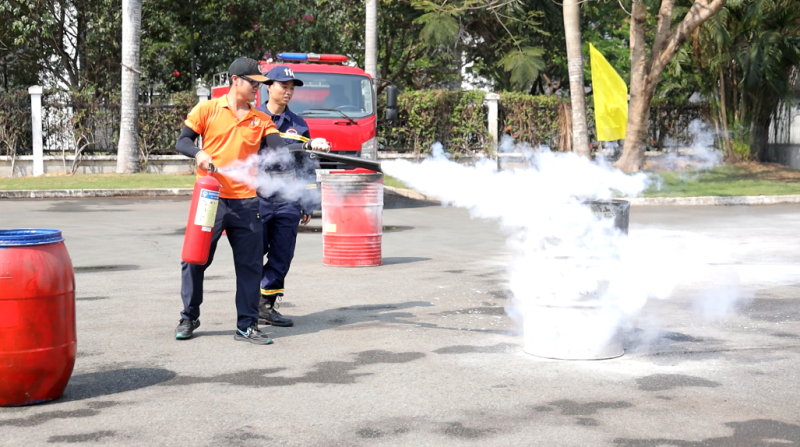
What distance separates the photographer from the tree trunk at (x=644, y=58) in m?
22.5

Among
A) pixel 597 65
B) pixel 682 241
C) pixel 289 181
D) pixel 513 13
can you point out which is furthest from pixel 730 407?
pixel 513 13

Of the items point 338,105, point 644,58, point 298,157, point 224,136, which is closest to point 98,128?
point 338,105

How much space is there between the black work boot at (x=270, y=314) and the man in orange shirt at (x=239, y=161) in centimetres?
60

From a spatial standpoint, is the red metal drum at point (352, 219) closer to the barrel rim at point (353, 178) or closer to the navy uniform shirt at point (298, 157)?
the barrel rim at point (353, 178)

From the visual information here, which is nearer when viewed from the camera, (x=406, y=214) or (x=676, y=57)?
(x=406, y=214)

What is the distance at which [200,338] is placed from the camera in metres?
7.14

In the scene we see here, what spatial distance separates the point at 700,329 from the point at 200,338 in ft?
12.3

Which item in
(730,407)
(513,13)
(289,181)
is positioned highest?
(513,13)

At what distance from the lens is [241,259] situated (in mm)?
6926

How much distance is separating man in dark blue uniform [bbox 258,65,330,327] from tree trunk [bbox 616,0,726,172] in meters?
16.2

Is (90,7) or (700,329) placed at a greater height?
(90,7)

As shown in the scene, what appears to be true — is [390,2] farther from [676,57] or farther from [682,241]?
[682,241]

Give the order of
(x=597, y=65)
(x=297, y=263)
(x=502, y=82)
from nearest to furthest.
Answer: (x=297, y=263) → (x=597, y=65) → (x=502, y=82)

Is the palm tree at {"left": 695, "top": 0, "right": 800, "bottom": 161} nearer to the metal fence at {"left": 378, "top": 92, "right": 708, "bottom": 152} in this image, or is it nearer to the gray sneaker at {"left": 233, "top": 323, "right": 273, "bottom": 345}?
the metal fence at {"left": 378, "top": 92, "right": 708, "bottom": 152}
